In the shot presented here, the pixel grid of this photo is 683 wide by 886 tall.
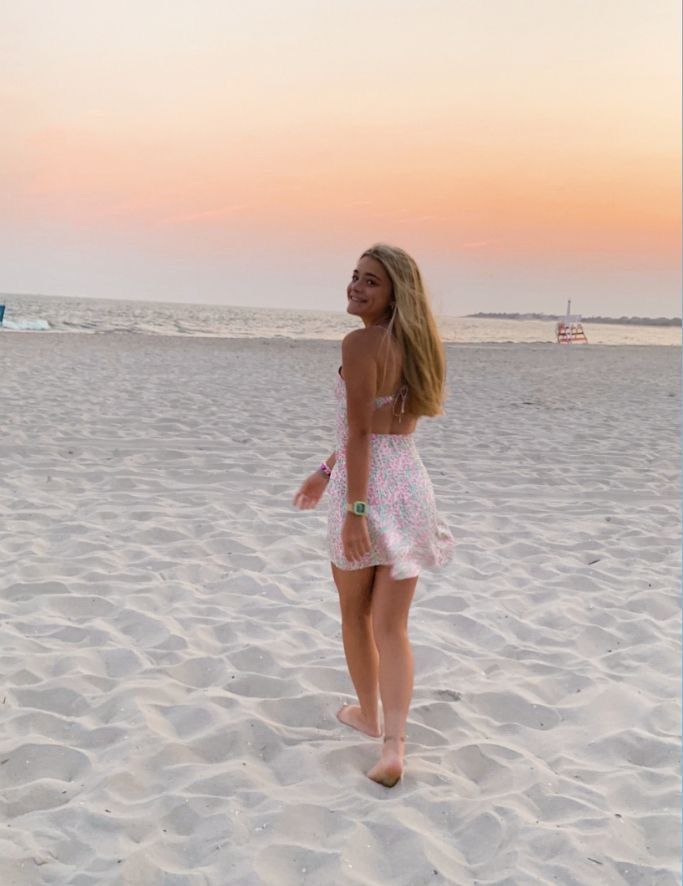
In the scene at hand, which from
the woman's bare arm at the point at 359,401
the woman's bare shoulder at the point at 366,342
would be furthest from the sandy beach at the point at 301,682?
the woman's bare shoulder at the point at 366,342

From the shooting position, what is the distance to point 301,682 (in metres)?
3.47

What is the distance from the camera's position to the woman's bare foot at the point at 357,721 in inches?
121

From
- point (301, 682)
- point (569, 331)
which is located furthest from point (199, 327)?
point (301, 682)

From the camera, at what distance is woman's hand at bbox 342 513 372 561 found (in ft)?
8.71

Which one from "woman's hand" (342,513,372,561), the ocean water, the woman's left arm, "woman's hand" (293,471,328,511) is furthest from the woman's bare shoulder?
the ocean water

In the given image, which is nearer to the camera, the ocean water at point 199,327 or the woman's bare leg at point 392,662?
the woman's bare leg at point 392,662

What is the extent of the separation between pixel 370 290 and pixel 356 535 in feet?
2.33

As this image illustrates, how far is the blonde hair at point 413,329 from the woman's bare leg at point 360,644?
57 centimetres

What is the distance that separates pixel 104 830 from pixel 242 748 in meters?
0.58

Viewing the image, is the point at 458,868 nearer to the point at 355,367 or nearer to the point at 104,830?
the point at 104,830

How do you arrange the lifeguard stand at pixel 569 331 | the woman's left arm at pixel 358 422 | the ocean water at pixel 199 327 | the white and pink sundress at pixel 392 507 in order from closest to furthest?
the woman's left arm at pixel 358 422 → the white and pink sundress at pixel 392 507 → the ocean water at pixel 199 327 → the lifeguard stand at pixel 569 331

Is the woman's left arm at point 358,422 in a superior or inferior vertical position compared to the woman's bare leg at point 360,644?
superior

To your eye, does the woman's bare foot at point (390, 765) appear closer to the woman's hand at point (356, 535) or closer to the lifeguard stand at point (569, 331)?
the woman's hand at point (356, 535)

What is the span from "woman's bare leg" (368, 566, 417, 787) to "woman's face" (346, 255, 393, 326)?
781 mm
